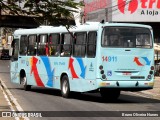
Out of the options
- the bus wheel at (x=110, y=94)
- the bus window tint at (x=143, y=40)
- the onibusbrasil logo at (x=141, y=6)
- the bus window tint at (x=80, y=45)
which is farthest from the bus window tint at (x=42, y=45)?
the onibusbrasil logo at (x=141, y=6)

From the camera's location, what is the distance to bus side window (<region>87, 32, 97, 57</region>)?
16672 millimetres

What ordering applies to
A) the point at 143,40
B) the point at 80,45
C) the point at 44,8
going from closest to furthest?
the point at 44,8
the point at 143,40
the point at 80,45

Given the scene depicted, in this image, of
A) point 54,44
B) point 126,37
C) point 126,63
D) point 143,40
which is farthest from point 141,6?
point 126,63

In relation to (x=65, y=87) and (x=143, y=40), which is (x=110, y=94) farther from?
(x=143, y=40)

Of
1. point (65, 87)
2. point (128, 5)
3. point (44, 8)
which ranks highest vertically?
point (128, 5)

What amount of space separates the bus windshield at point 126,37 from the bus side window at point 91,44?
16.0 inches

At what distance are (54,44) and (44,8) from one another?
11.6 metres

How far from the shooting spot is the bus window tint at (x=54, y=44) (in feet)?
63.1

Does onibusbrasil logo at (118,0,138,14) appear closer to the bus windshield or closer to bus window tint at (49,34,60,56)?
bus window tint at (49,34,60,56)

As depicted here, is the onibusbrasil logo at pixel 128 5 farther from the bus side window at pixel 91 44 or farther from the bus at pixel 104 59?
the bus side window at pixel 91 44

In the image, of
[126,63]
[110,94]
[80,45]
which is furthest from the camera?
[110,94]

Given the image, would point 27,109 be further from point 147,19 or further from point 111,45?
point 147,19

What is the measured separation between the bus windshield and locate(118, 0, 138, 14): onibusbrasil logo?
3435cm

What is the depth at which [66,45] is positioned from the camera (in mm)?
18516
